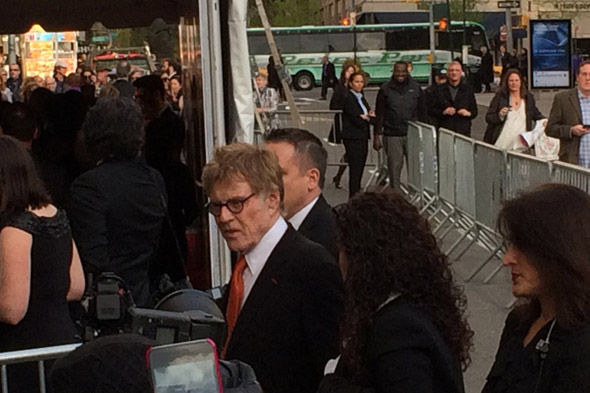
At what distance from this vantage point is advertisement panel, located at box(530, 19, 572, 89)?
20.1 meters

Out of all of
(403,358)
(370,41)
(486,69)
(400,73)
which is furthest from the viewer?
(370,41)

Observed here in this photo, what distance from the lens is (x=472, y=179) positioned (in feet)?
33.9

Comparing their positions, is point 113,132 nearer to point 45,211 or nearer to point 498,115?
point 45,211

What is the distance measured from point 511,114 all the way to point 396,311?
1047 cm

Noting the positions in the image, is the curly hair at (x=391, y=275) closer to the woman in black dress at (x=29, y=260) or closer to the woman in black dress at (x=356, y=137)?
the woman in black dress at (x=29, y=260)

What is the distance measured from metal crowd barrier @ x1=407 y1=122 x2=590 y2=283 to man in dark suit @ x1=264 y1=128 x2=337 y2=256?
9.82 feet

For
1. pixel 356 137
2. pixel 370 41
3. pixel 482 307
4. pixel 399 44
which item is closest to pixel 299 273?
pixel 482 307

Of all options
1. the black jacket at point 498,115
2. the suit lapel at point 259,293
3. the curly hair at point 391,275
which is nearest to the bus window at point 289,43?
the black jacket at point 498,115

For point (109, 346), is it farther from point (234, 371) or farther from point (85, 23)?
point (85, 23)

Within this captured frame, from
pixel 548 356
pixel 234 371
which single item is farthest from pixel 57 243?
pixel 234 371

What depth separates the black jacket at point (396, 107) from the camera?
14688 mm

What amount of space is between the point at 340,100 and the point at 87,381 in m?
14.6

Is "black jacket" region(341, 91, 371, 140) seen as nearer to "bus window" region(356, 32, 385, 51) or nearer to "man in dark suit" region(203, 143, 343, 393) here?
"man in dark suit" region(203, 143, 343, 393)

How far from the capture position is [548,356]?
292 cm
